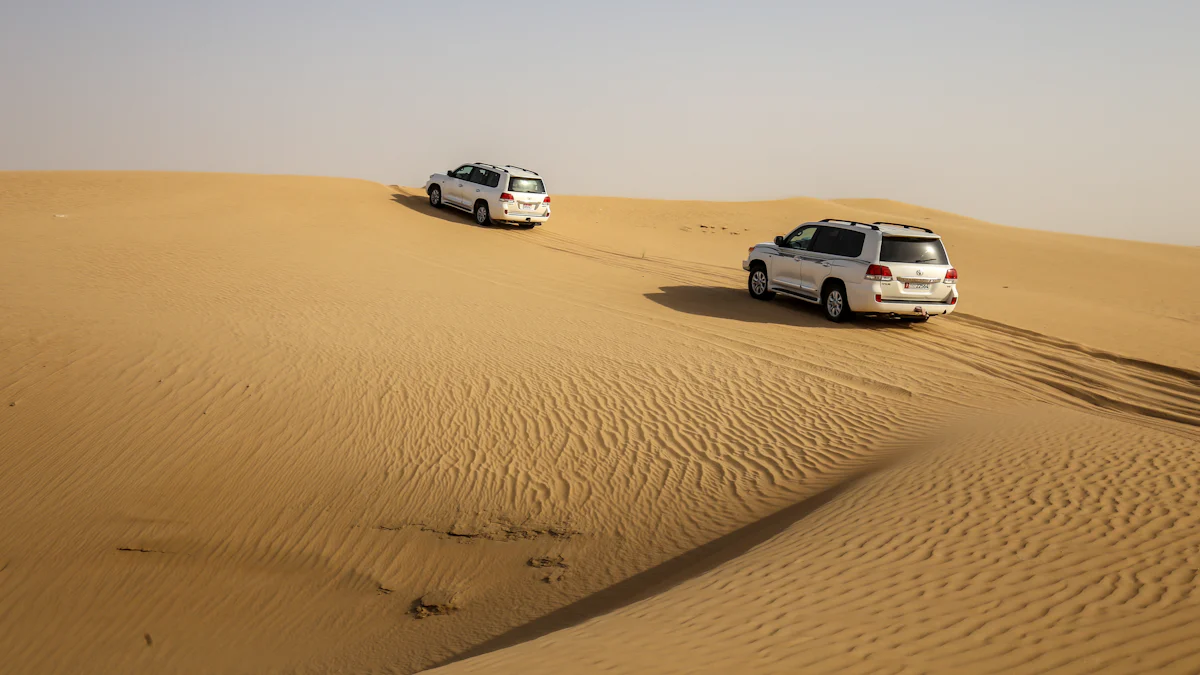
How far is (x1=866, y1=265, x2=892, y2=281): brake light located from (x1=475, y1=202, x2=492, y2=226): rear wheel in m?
13.0

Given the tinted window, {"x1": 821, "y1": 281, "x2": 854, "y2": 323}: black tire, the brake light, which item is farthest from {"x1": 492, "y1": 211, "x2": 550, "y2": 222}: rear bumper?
the brake light

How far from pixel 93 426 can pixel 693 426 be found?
7.13m

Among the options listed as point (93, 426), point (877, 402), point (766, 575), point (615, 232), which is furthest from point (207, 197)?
point (766, 575)

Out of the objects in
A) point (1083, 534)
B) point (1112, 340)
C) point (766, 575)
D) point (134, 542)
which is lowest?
point (134, 542)

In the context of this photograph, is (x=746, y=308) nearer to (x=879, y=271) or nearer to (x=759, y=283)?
(x=759, y=283)

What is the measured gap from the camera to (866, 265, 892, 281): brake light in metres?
13.7

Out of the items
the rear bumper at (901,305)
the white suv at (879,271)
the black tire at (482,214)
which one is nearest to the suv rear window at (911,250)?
the white suv at (879,271)

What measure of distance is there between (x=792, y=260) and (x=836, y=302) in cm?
143

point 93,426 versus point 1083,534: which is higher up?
point 1083,534

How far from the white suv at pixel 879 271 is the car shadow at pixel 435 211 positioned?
12.1m

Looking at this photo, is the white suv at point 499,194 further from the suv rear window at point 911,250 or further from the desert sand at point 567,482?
the suv rear window at point 911,250

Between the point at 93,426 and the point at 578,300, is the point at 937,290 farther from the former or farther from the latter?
the point at 93,426

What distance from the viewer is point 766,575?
5.98 meters

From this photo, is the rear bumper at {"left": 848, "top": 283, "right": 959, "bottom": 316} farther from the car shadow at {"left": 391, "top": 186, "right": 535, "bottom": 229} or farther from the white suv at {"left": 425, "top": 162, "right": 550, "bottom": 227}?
the car shadow at {"left": 391, "top": 186, "right": 535, "bottom": 229}
